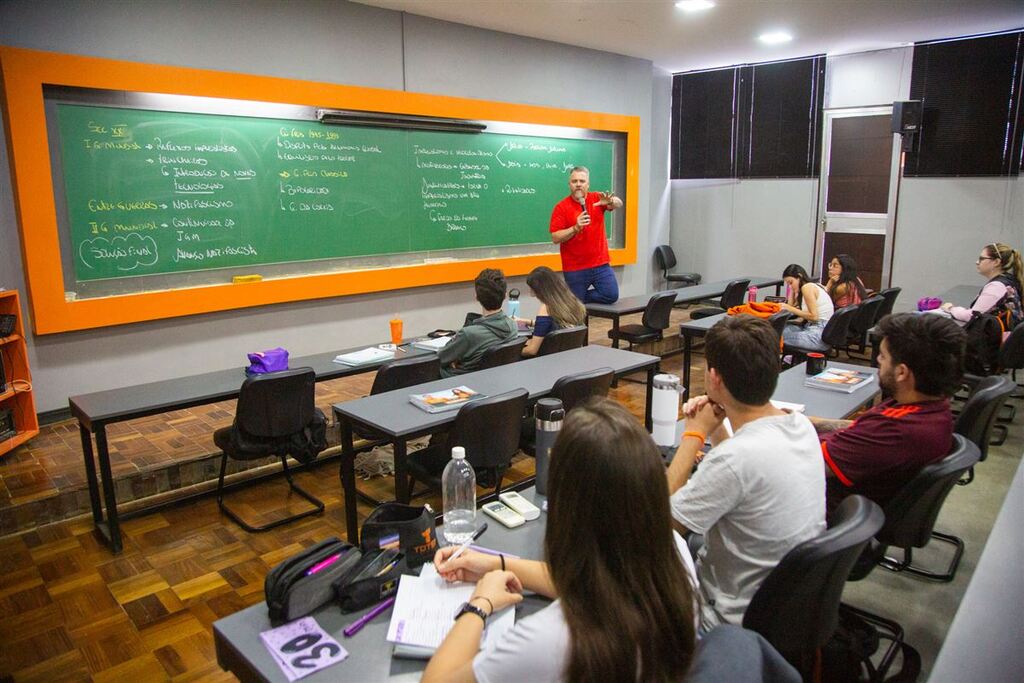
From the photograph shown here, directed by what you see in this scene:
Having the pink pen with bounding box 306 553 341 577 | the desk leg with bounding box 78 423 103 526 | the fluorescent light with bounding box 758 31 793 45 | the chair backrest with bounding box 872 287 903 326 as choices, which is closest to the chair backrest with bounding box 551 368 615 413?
the pink pen with bounding box 306 553 341 577

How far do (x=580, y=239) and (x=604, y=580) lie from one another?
16.9 ft

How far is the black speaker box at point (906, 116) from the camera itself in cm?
724

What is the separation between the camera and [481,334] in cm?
383

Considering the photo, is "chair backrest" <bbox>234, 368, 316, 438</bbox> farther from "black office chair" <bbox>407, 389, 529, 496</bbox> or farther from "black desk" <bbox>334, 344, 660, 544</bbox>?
"black office chair" <bbox>407, 389, 529, 496</bbox>

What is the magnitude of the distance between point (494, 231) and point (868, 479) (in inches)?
209

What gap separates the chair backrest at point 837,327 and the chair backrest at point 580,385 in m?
2.66

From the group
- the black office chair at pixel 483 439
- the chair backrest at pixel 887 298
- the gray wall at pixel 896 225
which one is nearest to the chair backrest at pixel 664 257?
the gray wall at pixel 896 225

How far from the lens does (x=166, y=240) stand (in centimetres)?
486

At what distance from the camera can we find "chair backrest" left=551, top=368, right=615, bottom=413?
3088 mm

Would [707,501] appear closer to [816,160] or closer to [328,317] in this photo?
[328,317]

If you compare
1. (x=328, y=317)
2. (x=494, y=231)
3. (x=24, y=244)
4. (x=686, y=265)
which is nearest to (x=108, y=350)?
(x=24, y=244)

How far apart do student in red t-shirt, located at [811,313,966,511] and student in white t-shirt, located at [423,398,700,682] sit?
4.34ft

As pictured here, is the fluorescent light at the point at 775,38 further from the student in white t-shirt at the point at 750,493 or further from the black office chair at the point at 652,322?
the student in white t-shirt at the point at 750,493

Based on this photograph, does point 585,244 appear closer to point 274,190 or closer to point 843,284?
point 843,284
